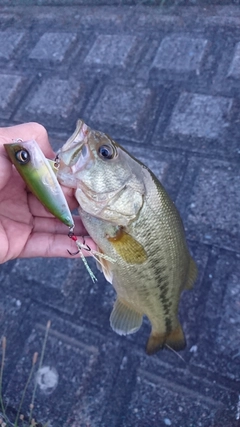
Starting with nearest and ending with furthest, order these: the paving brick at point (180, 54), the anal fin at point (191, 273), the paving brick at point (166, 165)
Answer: the anal fin at point (191, 273), the paving brick at point (166, 165), the paving brick at point (180, 54)

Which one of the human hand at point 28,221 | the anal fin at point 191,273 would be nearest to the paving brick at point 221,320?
the anal fin at point 191,273

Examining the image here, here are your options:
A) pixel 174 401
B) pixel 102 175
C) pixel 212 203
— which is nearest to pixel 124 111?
pixel 212 203

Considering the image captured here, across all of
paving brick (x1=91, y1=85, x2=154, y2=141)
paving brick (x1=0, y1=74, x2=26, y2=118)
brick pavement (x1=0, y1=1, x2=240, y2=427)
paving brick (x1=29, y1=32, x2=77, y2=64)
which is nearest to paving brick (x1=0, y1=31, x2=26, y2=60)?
brick pavement (x1=0, y1=1, x2=240, y2=427)

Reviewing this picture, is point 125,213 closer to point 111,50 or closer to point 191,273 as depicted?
point 191,273

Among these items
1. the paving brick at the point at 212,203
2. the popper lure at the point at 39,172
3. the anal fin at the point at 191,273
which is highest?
the popper lure at the point at 39,172

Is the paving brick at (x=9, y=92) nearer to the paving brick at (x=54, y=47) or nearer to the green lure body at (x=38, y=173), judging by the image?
the paving brick at (x=54, y=47)

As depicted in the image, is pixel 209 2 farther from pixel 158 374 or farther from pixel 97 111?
pixel 158 374
